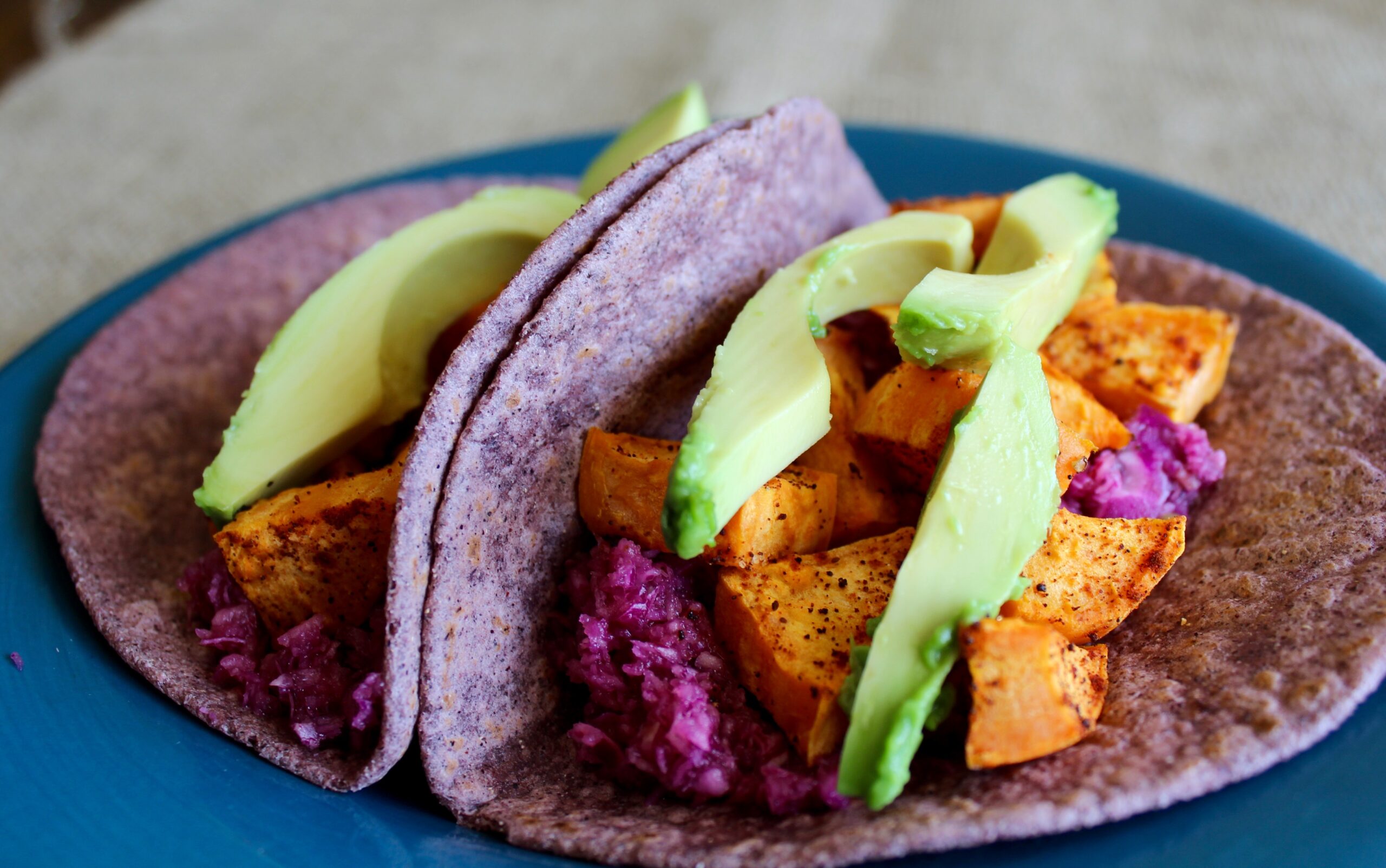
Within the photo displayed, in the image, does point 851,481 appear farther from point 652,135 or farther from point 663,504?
point 652,135

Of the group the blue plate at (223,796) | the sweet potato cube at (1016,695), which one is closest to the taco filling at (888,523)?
the sweet potato cube at (1016,695)

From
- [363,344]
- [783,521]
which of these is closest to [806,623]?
[783,521]

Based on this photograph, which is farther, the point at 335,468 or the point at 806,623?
the point at 335,468

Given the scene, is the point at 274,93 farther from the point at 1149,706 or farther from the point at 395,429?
the point at 1149,706

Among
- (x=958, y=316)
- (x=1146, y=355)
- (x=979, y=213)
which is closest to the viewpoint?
(x=958, y=316)

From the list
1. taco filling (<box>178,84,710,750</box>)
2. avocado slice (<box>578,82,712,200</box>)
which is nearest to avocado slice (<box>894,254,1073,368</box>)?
taco filling (<box>178,84,710,750</box>)

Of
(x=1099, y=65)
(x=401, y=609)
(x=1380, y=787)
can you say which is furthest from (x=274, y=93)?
(x=1380, y=787)
